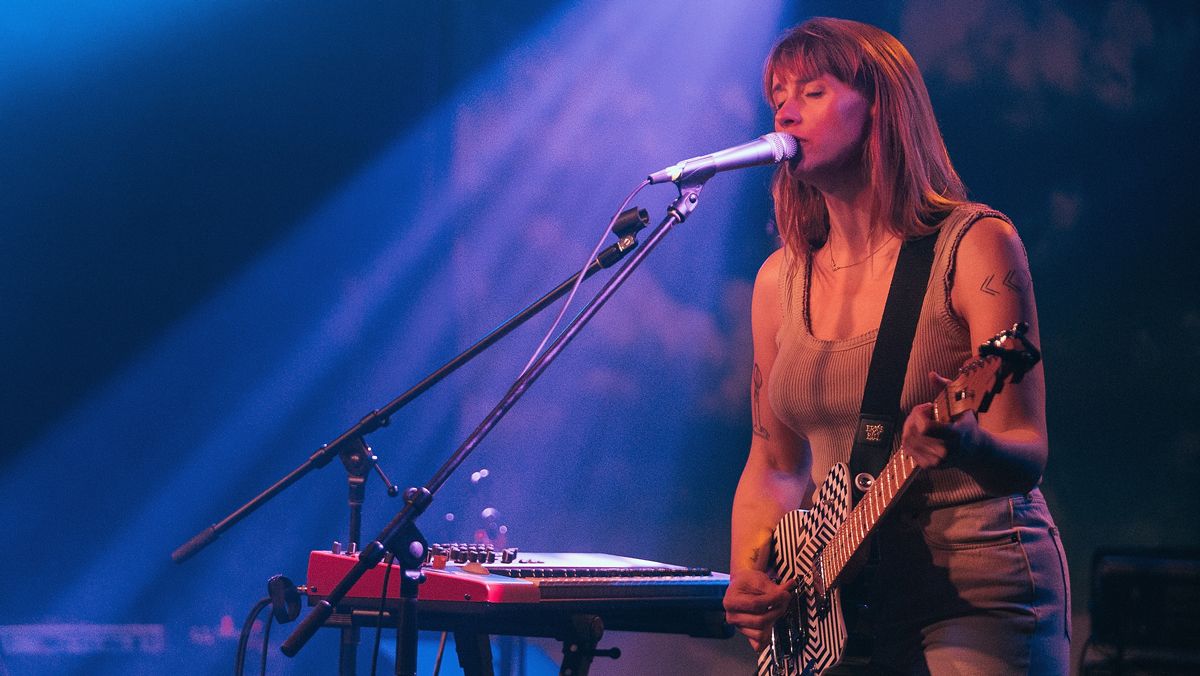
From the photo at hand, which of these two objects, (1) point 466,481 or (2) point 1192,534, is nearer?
(2) point 1192,534

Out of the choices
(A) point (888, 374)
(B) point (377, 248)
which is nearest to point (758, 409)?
(A) point (888, 374)

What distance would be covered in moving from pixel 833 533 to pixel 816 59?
3.53 ft

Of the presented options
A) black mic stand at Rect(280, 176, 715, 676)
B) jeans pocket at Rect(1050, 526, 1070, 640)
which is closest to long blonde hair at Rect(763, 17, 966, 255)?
black mic stand at Rect(280, 176, 715, 676)

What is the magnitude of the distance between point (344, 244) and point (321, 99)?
820 millimetres

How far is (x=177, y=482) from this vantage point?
16.8 ft

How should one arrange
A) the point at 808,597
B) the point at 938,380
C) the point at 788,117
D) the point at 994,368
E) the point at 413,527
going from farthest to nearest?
the point at 788,117 < the point at 413,527 < the point at 808,597 < the point at 938,380 < the point at 994,368

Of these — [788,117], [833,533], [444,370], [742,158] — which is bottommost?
[833,533]

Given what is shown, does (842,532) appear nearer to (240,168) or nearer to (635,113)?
(635,113)

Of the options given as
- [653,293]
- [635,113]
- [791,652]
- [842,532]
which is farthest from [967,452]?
[635,113]

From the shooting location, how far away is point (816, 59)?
7.80 feet

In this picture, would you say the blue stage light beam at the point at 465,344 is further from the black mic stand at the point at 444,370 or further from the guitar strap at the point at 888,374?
the guitar strap at the point at 888,374

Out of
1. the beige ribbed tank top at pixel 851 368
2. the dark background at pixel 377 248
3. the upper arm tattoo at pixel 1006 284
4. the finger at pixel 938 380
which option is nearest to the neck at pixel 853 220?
the beige ribbed tank top at pixel 851 368

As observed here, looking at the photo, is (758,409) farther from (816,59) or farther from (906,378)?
(816,59)

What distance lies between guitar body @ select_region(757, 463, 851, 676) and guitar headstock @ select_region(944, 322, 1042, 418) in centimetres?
48
